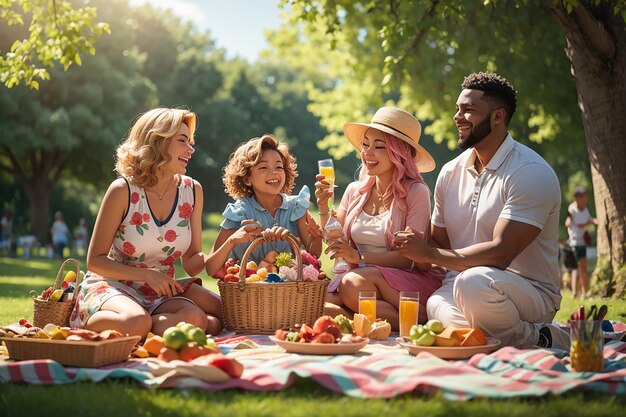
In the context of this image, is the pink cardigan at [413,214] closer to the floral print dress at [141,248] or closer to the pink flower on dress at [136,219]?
the floral print dress at [141,248]

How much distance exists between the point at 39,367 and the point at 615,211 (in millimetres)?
6924

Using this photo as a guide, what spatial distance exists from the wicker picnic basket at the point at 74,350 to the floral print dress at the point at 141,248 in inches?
31.3

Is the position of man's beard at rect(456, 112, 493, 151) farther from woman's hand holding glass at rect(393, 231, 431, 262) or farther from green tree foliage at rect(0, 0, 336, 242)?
green tree foliage at rect(0, 0, 336, 242)

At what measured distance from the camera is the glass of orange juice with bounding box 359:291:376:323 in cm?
609

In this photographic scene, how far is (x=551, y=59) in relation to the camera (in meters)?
15.5

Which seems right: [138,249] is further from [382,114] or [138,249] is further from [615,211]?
[615,211]

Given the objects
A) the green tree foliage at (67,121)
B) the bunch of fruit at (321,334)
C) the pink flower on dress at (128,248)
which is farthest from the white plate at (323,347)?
the green tree foliage at (67,121)

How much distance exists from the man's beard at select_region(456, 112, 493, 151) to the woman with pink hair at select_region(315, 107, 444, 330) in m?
0.74

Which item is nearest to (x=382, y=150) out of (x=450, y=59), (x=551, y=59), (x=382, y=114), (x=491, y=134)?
(x=382, y=114)

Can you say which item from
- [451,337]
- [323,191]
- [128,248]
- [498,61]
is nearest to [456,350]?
[451,337]

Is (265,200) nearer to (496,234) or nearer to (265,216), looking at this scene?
(265,216)

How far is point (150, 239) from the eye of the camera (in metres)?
5.99

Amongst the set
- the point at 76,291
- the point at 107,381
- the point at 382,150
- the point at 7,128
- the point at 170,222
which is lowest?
the point at 107,381

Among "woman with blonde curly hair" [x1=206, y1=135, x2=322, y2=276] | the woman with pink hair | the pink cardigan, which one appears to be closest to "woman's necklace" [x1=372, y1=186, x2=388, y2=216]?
the woman with pink hair
